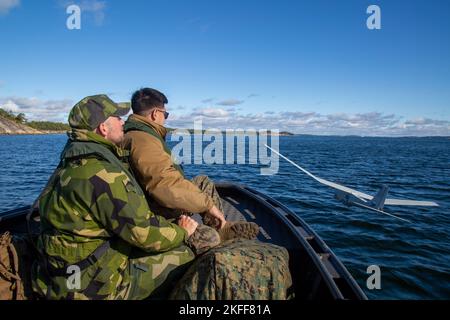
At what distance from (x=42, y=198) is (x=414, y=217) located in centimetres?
1605

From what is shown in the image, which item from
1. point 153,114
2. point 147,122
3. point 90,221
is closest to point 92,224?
point 90,221

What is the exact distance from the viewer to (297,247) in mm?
5020

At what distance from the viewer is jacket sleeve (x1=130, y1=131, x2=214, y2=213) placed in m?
3.49

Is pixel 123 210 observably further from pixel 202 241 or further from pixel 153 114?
pixel 153 114

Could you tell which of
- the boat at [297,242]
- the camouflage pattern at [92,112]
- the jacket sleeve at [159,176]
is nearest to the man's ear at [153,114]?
the jacket sleeve at [159,176]

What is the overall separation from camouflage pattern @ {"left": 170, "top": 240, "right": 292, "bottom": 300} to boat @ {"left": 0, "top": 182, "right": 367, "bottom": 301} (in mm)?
820

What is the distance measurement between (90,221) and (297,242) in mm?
3327

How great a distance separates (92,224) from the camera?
2791 millimetres

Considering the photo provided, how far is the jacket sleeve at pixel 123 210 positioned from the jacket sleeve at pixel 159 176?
54 centimetres

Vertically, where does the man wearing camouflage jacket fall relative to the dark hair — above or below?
below

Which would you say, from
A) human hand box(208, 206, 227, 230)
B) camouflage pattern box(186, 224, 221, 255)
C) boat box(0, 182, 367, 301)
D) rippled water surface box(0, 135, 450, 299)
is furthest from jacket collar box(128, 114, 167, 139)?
rippled water surface box(0, 135, 450, 299)

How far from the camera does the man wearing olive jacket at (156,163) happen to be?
11.5ft

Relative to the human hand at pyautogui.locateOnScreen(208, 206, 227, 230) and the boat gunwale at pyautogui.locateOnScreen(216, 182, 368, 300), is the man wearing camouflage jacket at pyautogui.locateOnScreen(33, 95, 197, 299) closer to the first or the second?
the human hand at pyautogui.locateOnScreen(208, 206, 227, 230)
